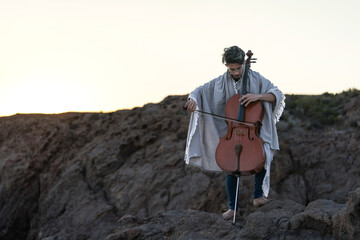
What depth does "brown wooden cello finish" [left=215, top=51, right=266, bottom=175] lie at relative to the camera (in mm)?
5438

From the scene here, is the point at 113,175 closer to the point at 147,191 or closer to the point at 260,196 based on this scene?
the point at 147,191

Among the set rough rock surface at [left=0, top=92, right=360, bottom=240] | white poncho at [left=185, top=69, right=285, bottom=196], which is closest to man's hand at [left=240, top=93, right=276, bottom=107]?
white poncho at [left=185, top=69, right=285, bottom=196]

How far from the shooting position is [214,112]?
6.04 metres

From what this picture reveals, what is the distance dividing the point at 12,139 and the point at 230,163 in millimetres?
8019

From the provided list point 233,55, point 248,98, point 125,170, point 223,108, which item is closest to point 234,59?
point 233,55

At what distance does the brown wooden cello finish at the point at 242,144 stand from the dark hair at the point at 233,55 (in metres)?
0.42

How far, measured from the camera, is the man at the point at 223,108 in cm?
570

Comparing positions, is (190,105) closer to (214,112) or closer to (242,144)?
(214,112)

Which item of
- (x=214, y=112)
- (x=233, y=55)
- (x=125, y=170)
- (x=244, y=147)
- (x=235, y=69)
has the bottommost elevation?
(x=125, y=170)

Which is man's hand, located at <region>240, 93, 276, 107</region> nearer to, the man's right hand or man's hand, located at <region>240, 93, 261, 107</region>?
man's hand, located at <region>240, 93, 261, 107</region>

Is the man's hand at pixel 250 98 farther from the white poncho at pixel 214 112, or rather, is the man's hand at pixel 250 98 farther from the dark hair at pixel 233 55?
the dark hair at pixel 233 55

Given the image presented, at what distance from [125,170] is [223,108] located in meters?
4.97

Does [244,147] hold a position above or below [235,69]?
below

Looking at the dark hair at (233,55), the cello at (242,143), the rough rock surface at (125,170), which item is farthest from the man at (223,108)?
the rough rock surface at (125,170)
